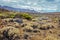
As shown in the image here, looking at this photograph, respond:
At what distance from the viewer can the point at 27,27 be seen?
21.0 m

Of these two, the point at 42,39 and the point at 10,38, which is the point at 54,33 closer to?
the point at 42,39

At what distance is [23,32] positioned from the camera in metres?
19.3

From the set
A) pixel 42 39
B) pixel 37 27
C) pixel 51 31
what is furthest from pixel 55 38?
pixel 37 27

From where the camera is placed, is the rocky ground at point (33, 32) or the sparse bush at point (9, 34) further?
the rocky ground at point (33, 32)

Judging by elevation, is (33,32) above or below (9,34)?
below

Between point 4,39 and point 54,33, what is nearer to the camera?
point 4,39

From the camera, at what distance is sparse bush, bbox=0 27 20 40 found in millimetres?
17906

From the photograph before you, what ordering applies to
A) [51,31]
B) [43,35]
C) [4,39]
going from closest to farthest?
[4,39] < [43,35] < [51,31]

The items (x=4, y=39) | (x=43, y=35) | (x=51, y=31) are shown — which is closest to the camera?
(x=4, y=39)

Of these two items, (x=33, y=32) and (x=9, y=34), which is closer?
(x=9, y=34)

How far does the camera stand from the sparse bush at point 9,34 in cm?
1791

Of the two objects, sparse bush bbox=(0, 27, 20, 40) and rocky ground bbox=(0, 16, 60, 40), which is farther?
rocky ground bbox=(0, 16, 60, 40)

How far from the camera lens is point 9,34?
18.2 m

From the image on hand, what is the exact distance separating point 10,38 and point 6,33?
0.71 meters
